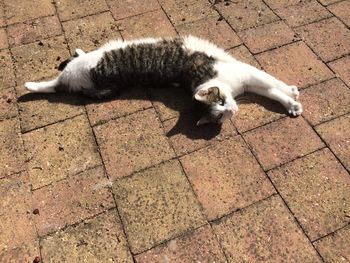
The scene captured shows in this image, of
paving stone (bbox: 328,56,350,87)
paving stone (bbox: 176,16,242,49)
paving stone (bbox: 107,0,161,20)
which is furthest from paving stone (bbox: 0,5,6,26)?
paving stone (bbox: 328,56,350,87)

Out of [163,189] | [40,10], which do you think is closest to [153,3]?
[40,10]

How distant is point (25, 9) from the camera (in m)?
4.90

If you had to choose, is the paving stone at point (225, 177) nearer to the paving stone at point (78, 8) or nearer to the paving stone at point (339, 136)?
the paving stone at point (339, 136)

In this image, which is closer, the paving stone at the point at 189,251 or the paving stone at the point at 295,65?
the paving stone at the point at 189,251

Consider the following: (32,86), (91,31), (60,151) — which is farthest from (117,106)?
(91,31)

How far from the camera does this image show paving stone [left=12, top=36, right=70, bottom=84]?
13.8 feet

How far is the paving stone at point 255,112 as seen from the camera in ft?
12.0

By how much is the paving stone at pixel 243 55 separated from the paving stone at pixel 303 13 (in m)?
0.66

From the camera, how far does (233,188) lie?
3.27 meters

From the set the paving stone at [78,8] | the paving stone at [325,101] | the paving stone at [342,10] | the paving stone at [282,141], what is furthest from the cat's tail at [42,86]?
the paving stone at [342,10]

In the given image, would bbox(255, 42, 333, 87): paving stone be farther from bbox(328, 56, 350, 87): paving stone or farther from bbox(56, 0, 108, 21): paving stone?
bbox(56, 0, 108, 21): paving stone

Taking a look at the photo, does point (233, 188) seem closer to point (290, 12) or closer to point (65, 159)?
point (65, 159)

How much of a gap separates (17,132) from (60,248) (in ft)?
4.13

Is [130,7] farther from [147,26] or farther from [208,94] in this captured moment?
[208,94]
